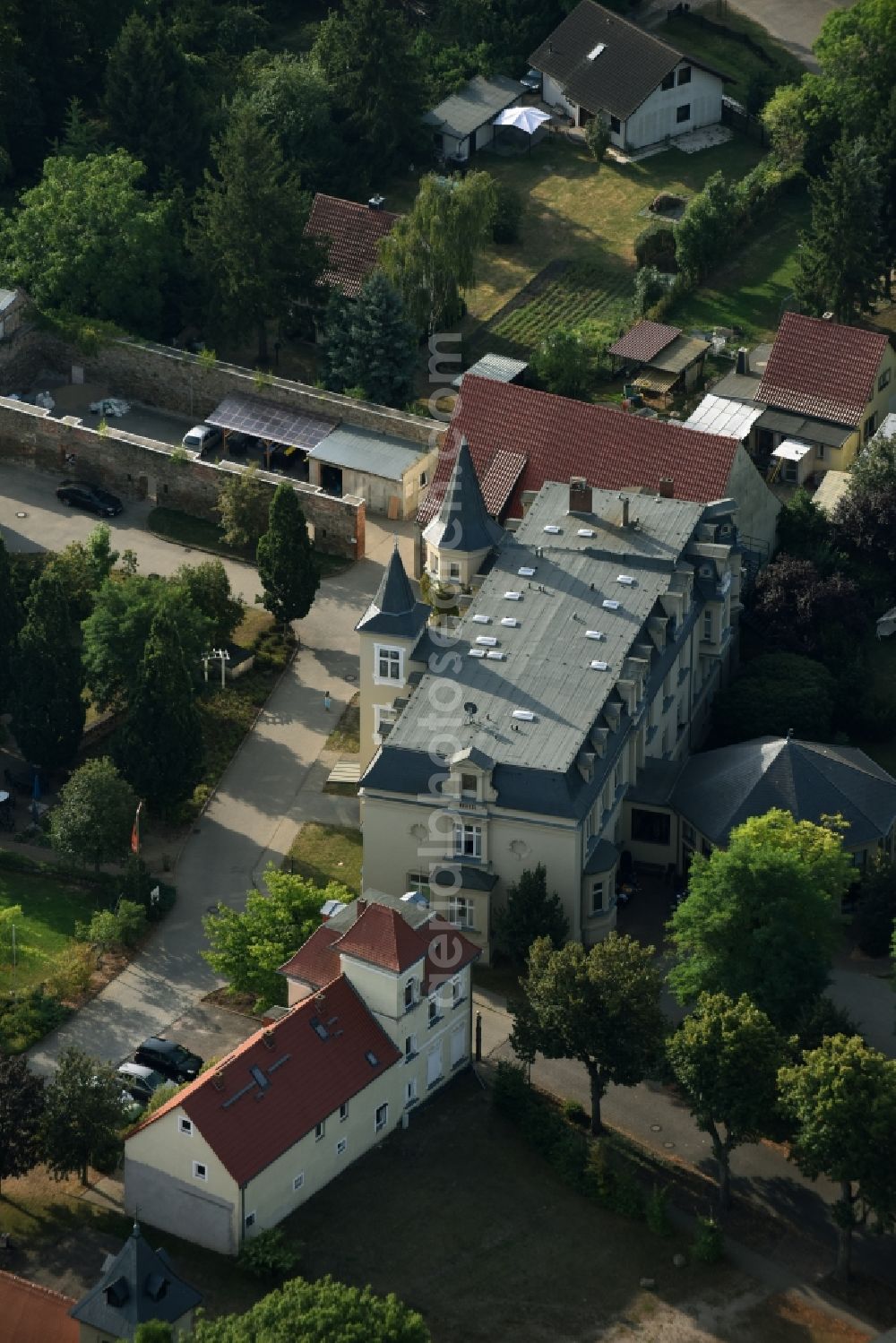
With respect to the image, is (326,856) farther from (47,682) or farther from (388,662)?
(47,682)

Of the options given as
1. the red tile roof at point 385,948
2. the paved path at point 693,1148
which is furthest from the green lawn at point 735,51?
the red tile roof at point 385,948

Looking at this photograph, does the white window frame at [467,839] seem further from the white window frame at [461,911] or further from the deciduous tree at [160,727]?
the deciduous tree at [160,727]

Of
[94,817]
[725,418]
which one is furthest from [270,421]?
[94,817]

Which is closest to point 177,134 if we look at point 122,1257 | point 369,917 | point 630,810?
point 630,810

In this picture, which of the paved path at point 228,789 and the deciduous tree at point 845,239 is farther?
the deciduous tree at point 845,239

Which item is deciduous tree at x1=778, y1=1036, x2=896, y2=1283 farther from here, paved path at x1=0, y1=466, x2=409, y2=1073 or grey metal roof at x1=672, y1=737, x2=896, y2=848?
paved path at x1=0, y1=466, x2=409, y2=1073

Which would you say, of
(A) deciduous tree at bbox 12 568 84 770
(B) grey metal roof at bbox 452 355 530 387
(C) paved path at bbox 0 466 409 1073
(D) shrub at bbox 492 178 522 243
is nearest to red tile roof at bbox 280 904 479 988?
(C) paved path at bbox 0 466 409 1073

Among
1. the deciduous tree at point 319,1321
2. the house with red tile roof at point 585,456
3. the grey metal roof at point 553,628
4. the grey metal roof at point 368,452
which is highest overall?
the grey metal roof at point 553,628

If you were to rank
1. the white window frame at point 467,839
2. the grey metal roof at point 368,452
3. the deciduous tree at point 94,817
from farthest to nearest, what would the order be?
the grey metal roof at point 368,452
the deciduous tree at point 94,817
the white window frame at point 467,839
